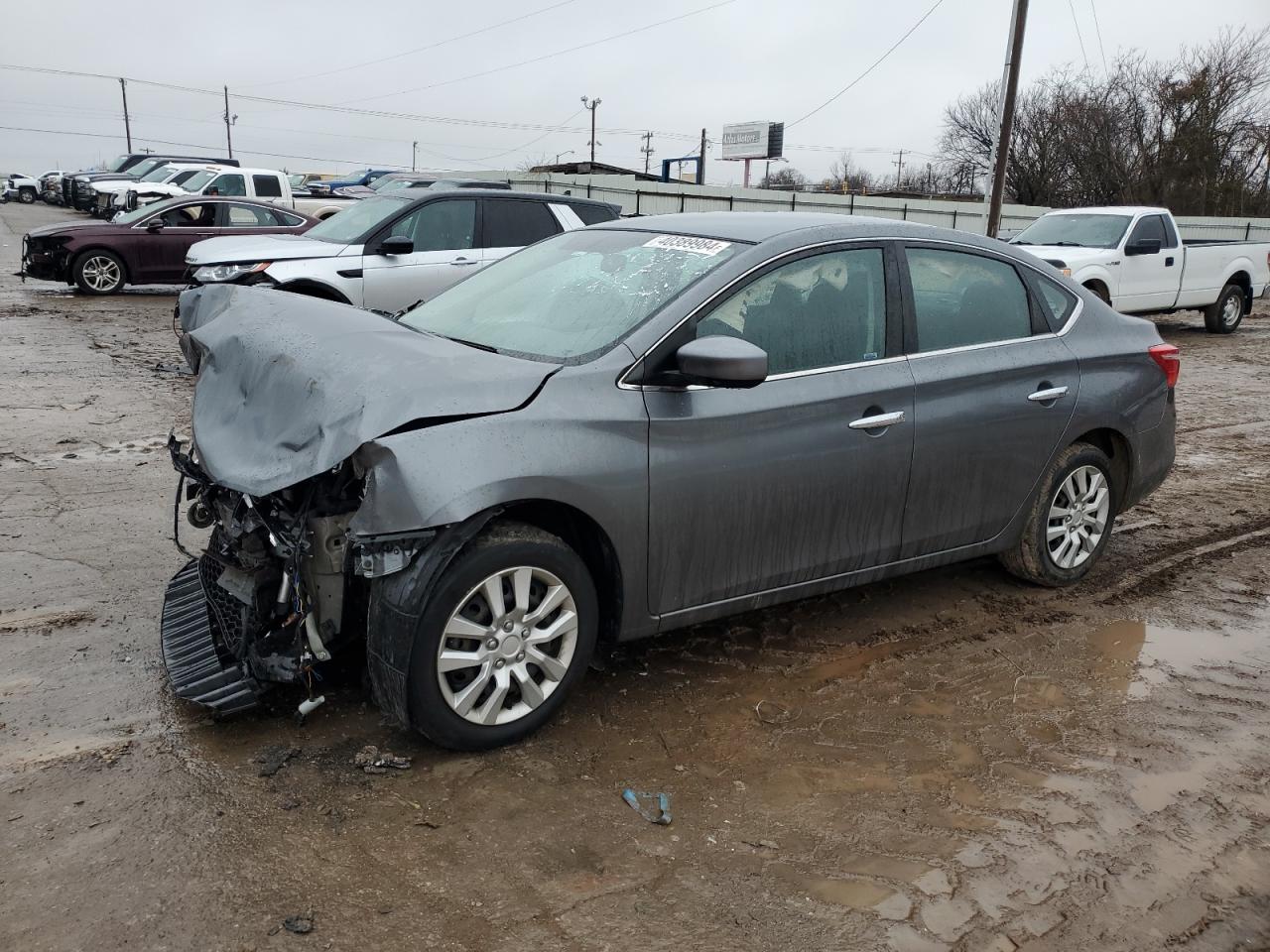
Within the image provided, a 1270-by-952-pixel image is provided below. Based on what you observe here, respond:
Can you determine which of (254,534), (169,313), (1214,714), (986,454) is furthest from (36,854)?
(169,313)

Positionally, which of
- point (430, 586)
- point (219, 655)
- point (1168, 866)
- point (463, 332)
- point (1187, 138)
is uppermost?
point (1187, 138)

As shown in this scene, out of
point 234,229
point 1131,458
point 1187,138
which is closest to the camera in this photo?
point 1131,458

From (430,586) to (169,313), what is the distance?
12.9 meters

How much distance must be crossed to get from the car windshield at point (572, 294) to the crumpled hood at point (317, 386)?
230mm

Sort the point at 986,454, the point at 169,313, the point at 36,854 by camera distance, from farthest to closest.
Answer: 1. the point at 169,313
2. the point at 986,454
3. the point at 36,854

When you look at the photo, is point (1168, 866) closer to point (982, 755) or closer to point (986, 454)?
point (982, 755)

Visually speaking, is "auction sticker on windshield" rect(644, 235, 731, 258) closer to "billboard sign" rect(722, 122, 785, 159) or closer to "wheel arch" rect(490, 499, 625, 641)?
"wheel arch" rect(490, 499, 625, 641)

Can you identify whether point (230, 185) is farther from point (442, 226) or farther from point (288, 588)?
point (288, 588)

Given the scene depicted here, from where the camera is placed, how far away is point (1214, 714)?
4.04 meters

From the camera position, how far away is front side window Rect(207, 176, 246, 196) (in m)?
20.8

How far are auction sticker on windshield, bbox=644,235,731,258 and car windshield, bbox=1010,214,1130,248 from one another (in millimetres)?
11042

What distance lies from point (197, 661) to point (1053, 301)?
412cm

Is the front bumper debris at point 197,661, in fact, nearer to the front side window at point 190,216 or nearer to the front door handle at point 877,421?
the front door handle at point 877,421

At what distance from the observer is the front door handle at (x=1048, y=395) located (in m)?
4.69
